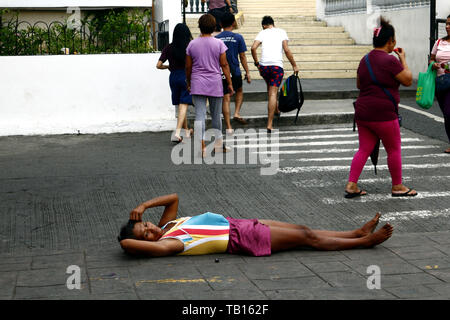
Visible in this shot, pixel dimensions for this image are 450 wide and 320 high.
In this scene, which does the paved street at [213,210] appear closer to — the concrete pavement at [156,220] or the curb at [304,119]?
the concrete pavement at [156,220]

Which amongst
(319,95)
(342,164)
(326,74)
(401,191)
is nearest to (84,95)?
(342,164)

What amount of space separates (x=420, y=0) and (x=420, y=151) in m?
7.07

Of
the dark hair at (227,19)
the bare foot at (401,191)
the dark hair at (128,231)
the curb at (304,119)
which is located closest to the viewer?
the dark hair at (128,231)

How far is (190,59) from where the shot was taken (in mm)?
10078

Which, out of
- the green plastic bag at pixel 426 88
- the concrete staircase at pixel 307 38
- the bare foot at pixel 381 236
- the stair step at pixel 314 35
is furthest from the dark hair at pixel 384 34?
the stair step at pixel 314 35

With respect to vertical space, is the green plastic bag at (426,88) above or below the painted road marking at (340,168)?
above

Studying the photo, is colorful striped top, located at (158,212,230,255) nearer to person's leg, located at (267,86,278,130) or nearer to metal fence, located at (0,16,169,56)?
person's leg, located at (267,86,278,130)

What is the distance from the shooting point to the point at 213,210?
295 inches

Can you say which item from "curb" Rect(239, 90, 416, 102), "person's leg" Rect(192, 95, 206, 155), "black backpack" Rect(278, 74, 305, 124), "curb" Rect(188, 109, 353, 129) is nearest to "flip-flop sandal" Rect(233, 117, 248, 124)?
"curb" Rect(188, 109, 353, 129)

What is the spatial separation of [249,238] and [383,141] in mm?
2692

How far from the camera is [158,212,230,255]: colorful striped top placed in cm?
581

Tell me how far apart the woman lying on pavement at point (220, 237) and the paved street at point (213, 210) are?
9 centimetres

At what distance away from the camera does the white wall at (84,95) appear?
11750mm

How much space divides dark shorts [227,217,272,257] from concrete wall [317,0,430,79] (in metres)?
11.1
